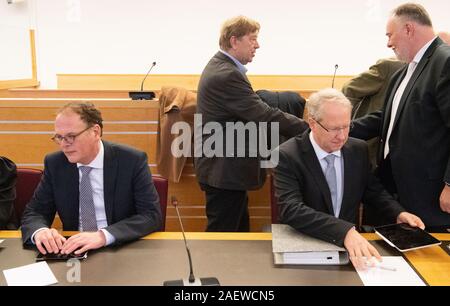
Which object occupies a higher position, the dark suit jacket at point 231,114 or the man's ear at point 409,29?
the man's ear at point 409,29

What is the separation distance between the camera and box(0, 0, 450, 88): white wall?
675cm

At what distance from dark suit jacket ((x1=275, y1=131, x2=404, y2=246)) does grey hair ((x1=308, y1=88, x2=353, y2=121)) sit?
122mm

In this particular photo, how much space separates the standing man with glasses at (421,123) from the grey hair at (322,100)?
44cm

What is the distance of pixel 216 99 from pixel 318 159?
96 centimetres

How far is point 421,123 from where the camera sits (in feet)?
6.61

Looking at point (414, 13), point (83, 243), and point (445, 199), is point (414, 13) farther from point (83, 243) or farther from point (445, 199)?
point (83, 243)

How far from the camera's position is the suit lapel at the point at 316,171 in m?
1.84

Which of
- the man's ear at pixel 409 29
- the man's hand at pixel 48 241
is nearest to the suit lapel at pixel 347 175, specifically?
the man's ear at pixel 409 29

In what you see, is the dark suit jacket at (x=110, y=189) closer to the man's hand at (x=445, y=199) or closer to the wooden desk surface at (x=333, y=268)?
the wooden desk surface at (x=333, y=268)

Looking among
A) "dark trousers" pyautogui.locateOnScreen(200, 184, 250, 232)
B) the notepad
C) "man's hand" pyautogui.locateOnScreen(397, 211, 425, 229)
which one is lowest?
"dark trousers" pyautogui.locateOnScreen(200, 184, 250, 232)

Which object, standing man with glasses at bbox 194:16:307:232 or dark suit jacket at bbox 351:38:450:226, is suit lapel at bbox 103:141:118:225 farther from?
dark suit jacket at bbox 351:38:450:226

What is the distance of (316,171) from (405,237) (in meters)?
0.44

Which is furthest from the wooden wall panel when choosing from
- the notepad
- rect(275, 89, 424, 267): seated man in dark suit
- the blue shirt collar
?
the notepad
